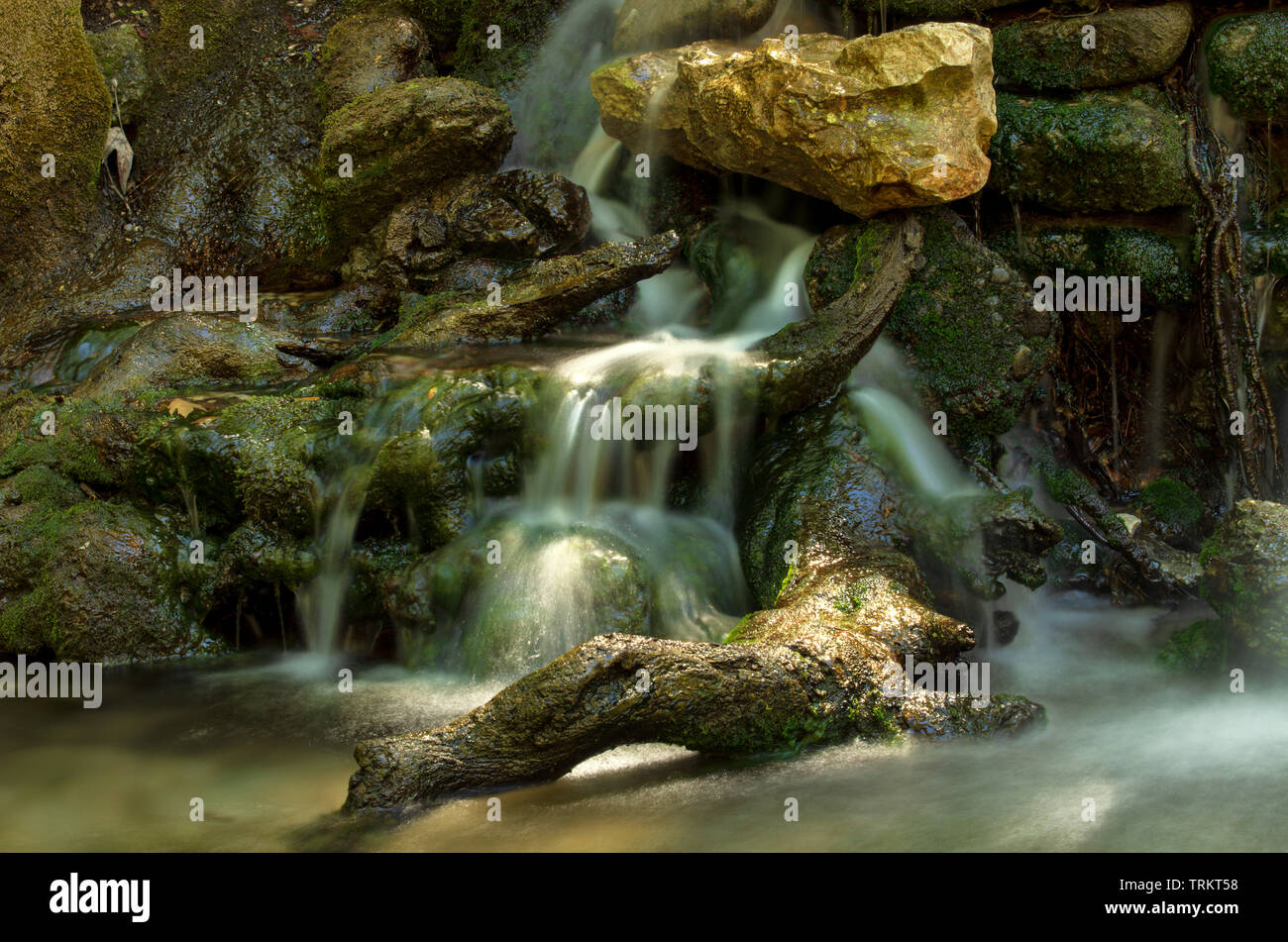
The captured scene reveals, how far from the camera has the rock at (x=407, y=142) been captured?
845cm

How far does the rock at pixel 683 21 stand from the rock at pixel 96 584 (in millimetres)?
5454

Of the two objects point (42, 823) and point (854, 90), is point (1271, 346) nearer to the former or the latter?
point (854, 90)

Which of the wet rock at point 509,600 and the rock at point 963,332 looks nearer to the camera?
the wet rock at point 509,600

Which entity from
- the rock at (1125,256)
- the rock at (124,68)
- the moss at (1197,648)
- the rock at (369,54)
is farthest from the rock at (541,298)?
the rock at (124,68)

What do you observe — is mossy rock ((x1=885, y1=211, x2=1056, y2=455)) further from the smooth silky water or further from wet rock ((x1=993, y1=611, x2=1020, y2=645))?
wet rock ((x1=993, y1=611, x2=1020, y2=645))

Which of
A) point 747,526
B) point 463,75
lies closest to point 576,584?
point 747,526

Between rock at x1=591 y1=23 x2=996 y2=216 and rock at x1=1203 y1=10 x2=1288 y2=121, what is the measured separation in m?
1.65

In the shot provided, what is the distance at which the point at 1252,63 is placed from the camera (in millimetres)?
7152

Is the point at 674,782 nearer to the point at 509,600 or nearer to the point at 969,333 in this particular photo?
the point at 509,600

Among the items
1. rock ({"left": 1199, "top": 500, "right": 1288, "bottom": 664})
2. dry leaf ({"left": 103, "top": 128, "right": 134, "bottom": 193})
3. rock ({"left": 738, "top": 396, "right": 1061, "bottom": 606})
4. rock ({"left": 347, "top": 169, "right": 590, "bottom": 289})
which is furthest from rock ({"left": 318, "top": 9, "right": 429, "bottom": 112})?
rock ({"left": 1199, "top": 500, "right": 1288, "bottom": 664})

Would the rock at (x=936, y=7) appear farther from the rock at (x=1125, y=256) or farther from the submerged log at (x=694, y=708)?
the submerged log at (x=694, y=708)

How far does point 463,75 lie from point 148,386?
175 inches

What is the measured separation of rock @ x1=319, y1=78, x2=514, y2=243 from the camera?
845 cm

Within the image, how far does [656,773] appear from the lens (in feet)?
14.6
